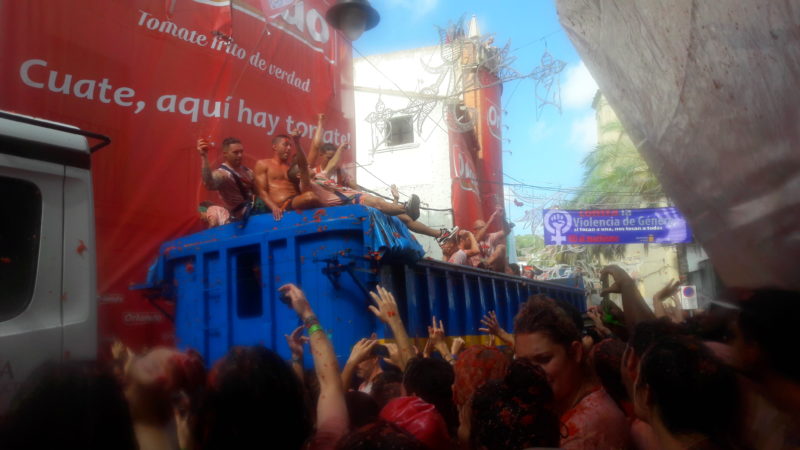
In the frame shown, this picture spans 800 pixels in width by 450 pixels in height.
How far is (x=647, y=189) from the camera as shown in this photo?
22.8 meters

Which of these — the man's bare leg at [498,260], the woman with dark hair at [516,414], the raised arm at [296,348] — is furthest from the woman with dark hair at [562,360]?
the man's bare leg at [498,260]

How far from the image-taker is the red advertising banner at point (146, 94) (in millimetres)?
4910

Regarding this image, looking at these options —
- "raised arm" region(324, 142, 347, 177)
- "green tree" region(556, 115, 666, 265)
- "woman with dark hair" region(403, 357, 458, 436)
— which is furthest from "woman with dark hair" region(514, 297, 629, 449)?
"green tree" region(556, 115, 666, 265)

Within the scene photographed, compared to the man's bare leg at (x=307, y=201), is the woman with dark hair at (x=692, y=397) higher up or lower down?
lower down

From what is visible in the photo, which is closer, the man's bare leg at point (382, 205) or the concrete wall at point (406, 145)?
the man's bare leg at point (382, 205)

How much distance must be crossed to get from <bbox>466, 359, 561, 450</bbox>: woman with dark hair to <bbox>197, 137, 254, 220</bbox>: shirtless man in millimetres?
3860

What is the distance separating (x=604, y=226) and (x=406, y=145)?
6.65 meters

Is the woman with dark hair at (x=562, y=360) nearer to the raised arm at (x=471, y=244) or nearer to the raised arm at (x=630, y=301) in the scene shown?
the raised arm at (x=630, y=301)

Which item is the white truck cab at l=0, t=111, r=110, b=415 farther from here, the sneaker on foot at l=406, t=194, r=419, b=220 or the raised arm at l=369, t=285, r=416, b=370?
the sneaker on foot at l=406, t=194, r=419, b=220

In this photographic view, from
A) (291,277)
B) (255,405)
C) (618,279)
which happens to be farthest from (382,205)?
(255,405)

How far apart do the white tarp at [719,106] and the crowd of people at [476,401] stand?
22 centimetres

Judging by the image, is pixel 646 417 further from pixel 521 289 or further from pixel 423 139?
pixel 423 139

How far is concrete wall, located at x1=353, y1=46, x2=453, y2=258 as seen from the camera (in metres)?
18.3

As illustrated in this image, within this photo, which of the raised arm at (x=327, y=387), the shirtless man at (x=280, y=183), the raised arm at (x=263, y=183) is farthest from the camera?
the raised arm at (x=263, y=183)
